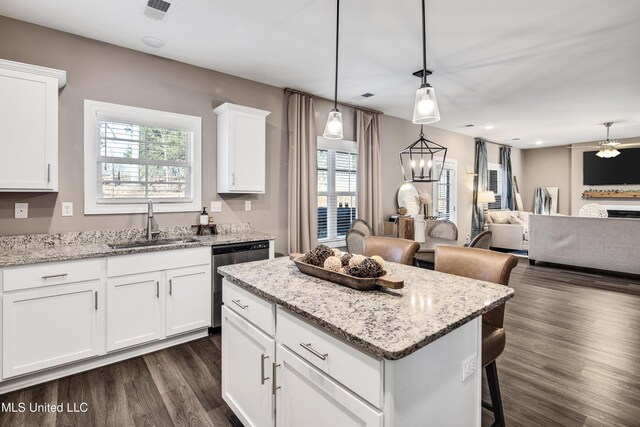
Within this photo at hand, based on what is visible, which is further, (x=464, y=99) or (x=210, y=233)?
(x=464, y=99)

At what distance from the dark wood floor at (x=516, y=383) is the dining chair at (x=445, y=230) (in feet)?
4.23

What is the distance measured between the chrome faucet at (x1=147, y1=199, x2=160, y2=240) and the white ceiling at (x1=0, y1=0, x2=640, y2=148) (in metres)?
1.54

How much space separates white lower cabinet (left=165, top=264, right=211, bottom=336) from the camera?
287 centimetres

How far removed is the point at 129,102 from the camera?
10.3ft

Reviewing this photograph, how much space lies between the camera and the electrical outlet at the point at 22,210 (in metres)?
2.65

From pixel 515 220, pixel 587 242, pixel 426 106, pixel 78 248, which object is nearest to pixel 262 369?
pixel 426 106

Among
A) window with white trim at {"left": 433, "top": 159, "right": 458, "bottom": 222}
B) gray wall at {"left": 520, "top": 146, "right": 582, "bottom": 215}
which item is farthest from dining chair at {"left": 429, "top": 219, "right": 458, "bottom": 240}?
gray wall at {"left": 520, "top": 146, "right": 582, "bottom": 215}

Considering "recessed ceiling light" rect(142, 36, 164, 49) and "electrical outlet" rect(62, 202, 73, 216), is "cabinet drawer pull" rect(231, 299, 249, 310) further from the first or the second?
"recessed ceiling light" rect(142, 36, 164, 49)

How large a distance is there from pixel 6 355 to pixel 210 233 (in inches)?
70.7

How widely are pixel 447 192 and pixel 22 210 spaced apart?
685 cm

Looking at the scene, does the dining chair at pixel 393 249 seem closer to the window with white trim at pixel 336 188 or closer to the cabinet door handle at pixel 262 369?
the cabinet door handle at pixel 262 369

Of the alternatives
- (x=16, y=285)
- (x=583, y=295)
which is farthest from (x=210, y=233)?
(x=583, y=295)

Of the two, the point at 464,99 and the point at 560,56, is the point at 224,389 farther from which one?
the point at 464,99

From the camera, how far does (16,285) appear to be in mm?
2191
